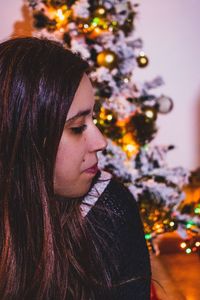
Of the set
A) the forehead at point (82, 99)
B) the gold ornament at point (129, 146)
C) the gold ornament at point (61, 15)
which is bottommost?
the gold ornament at point (129, 146)

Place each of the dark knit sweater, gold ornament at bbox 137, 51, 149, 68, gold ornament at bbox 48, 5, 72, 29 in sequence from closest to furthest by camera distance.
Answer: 1. the dark knit sweater
2. gold ornament at bbox 48, 5, 72, 29
3. gold ornament at bbox 137, 51, 149, 68

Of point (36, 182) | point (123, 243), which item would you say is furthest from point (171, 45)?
point (36, 182)

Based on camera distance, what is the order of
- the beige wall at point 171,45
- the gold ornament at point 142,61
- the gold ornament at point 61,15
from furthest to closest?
the beige wall at point 171,45 → the gold ornament at point 142,61 → the gold ornament at point 61,15

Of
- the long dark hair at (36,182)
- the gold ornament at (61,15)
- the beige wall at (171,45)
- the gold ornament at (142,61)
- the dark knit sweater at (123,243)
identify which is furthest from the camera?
the beige wall at (171,45)

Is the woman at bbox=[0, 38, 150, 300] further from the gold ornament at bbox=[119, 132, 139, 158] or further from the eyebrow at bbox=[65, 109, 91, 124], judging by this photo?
the gold ornament at bbox=[119, 132, 139, 158]

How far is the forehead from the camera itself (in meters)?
0.84

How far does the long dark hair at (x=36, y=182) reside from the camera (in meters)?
0.80

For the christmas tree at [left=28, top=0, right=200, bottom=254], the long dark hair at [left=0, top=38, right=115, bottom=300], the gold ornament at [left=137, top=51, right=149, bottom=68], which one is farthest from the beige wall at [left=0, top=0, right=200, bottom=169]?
the long dark hair at [left=0, top=38, right=115, bottom=300]

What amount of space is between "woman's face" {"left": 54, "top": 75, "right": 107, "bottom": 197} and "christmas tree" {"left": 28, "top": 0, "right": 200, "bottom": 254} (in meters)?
0.97

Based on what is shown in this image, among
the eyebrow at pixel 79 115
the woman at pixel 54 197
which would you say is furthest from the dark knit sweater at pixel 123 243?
the eyebrow at pixel 79 115

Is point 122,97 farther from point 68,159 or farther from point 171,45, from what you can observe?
point 68,159

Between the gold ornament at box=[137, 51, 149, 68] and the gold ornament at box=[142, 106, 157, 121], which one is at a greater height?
the gold ornament at box=[137, 51, 149, 68]

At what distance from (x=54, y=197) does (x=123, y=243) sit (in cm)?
27

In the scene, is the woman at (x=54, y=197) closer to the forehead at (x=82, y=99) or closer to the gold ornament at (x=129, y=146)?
the forehead at (x=82, y=99)
